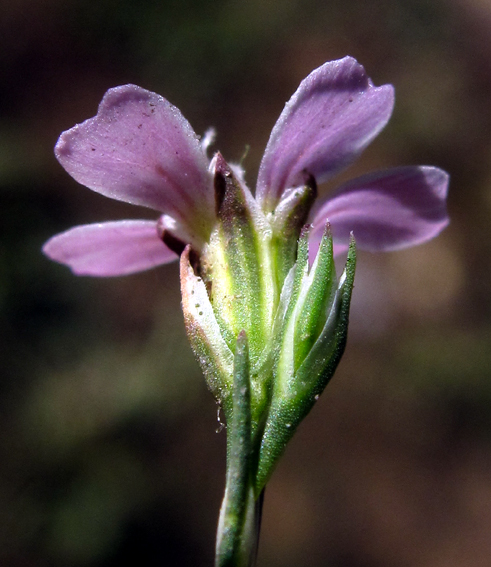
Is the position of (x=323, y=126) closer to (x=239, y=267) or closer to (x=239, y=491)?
Answer: (x=239, y=267)

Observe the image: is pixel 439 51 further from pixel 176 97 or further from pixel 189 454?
pixel 189 454

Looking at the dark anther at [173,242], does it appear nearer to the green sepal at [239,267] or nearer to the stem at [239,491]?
the green sepal at [239,267]

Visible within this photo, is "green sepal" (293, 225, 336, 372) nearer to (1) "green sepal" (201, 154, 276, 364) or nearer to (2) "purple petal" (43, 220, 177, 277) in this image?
(1) "green sepal" (201, 154, 276, 364)

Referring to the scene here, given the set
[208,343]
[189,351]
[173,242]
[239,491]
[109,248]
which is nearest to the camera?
[239,491]

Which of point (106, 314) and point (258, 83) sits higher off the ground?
point (258, 83)

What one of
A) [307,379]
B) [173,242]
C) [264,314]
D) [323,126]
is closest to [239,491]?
[307,379]

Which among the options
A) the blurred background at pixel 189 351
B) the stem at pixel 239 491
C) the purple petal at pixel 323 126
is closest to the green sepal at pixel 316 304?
the stem at pixel 239 491

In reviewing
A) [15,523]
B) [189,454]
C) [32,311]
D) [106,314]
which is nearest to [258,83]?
[106,314]
